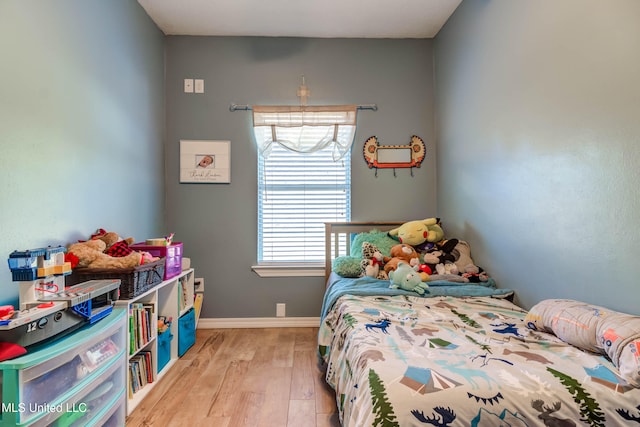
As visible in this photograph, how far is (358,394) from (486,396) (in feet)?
1.25

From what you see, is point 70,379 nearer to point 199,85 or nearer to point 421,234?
point 421,234

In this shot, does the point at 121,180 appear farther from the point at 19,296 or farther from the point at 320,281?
the point at 320,281

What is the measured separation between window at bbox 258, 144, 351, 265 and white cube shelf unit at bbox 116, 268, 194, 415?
88 centimetres

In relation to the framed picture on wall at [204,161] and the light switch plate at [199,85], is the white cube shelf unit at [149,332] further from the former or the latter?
the light switch plate at [199,85]

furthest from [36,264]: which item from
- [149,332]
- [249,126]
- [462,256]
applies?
[462,256]

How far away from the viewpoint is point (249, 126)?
3.03 meters

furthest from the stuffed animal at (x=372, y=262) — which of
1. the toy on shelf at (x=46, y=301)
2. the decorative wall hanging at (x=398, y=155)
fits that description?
the toy on shelf at (x=46, y=301)

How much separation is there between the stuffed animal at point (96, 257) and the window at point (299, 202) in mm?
1390

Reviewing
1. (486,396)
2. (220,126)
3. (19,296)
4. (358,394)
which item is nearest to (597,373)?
(486,396)

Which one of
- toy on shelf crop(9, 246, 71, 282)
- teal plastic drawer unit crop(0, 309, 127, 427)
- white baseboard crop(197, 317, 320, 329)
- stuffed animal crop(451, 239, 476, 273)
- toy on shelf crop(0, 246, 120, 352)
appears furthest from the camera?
white baseboard crop(197, 317, 320, 329)

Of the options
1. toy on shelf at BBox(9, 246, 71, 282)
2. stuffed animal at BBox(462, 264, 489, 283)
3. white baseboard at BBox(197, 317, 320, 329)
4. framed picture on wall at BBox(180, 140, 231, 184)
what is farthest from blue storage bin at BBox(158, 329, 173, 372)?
stuffed animal at BBox(462, 264, 489, 283)

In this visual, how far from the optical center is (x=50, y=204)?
160cm

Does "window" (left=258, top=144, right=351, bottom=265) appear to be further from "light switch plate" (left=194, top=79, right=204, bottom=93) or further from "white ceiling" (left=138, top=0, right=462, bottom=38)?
"white ceiling" (left=138, top=0, right=462, bottom=38)

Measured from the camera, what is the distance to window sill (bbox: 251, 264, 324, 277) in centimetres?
301
